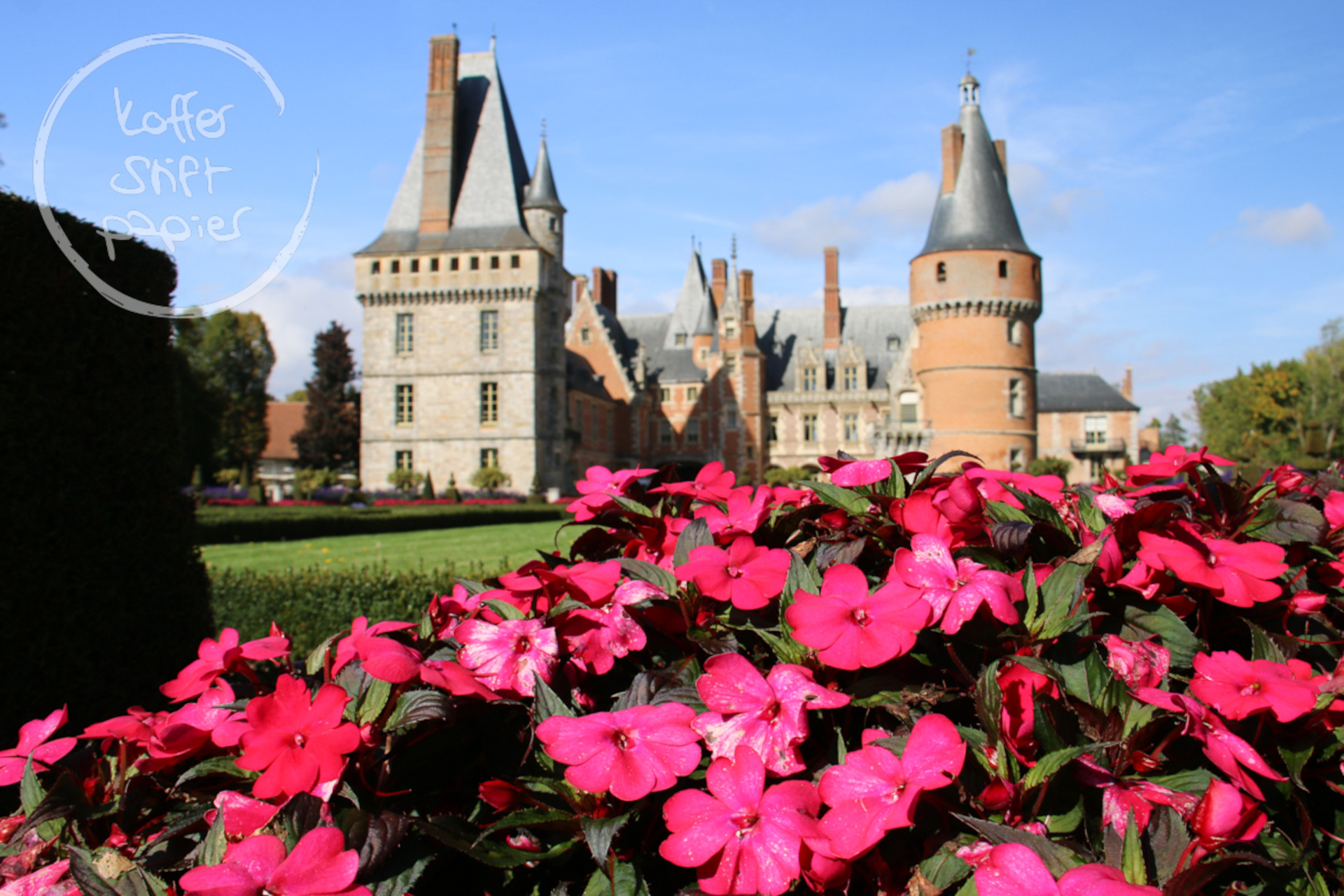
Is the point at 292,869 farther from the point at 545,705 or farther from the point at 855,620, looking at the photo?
the point at 855,620

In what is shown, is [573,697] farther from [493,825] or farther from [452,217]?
[452,217]

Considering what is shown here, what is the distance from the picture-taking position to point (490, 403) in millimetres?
35938

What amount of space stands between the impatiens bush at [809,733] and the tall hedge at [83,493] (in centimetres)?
384

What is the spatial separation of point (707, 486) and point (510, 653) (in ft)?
2.30

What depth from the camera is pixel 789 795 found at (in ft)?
3.14

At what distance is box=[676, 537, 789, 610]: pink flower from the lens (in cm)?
121

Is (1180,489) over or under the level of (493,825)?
over

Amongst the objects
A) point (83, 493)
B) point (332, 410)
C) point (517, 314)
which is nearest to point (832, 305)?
point (517, 314)

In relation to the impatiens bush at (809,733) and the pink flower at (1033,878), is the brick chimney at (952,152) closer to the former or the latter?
the impatiens bush at (809,733)

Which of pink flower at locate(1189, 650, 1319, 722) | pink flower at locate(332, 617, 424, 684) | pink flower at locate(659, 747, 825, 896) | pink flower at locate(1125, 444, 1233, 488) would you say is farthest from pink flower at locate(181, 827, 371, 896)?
pink flower at locate(1125, 444, 1233, 488)

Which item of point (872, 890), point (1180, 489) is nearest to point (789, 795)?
point (872, 890)

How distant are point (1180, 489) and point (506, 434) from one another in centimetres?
3490

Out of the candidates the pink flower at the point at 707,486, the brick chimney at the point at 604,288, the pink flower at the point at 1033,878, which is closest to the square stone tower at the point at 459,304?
the brick chimney at the point at 604,288

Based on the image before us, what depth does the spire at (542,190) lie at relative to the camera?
36.6 metres
